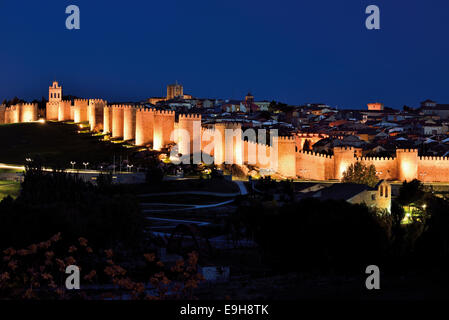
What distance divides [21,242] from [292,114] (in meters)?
59.6

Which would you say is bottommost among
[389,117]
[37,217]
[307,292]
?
[307,292]

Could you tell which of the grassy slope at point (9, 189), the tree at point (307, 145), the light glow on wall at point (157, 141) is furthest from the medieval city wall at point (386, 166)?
the grassy slope at point (9, 189)

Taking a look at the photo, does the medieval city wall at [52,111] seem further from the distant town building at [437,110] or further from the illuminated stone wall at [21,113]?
the distant town building at [437,110]

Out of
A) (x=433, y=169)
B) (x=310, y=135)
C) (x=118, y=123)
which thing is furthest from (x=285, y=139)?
(x=310, y=135)

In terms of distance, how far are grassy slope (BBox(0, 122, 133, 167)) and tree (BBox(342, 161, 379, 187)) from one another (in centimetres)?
1299

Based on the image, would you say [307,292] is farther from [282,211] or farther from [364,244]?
[282,211]

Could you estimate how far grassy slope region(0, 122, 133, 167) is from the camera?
39969mm

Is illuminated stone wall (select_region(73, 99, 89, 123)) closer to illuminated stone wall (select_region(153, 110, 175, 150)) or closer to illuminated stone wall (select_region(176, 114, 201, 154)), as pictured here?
illuminated stone wall (select_region(153, 110, 175, 150))

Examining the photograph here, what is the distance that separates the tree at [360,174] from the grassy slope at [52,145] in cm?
1299

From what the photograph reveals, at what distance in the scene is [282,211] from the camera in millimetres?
18625

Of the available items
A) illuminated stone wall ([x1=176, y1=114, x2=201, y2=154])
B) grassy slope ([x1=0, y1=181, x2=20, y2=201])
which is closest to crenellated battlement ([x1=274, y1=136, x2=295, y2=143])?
illuminated stone wall ([x1=176, y1=114, x2=201, y2=154])

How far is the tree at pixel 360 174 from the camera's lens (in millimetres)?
32975
